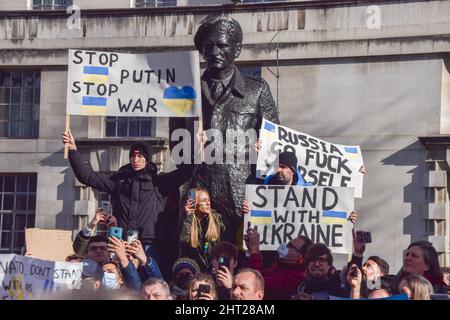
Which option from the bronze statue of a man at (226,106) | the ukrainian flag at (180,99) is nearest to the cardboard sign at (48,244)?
the bronze statue of a man at (226,106)

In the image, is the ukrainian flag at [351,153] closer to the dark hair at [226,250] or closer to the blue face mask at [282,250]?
the blue face mask at [282,250]

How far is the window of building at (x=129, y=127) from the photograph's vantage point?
97.7 feet

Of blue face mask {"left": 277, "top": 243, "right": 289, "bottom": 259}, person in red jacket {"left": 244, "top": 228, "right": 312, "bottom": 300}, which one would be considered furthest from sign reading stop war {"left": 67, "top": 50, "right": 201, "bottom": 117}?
blue face mask {"left": 277, "top": 243, "right": 289, "bottom": 259}

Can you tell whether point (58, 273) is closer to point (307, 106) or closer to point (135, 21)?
point (307, 106)

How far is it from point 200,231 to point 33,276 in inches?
90.3

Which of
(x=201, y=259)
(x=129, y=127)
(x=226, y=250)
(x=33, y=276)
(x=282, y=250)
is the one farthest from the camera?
(x=129, y=127)

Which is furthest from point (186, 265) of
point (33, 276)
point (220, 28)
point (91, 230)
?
point (220, 28)

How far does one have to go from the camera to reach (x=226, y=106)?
14.1 metres

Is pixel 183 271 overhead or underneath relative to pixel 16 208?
underneath

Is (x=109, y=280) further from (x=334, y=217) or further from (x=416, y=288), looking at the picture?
(x=416, y=288)

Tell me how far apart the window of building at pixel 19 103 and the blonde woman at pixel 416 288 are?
20.8 meters

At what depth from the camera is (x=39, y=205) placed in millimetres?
30312
